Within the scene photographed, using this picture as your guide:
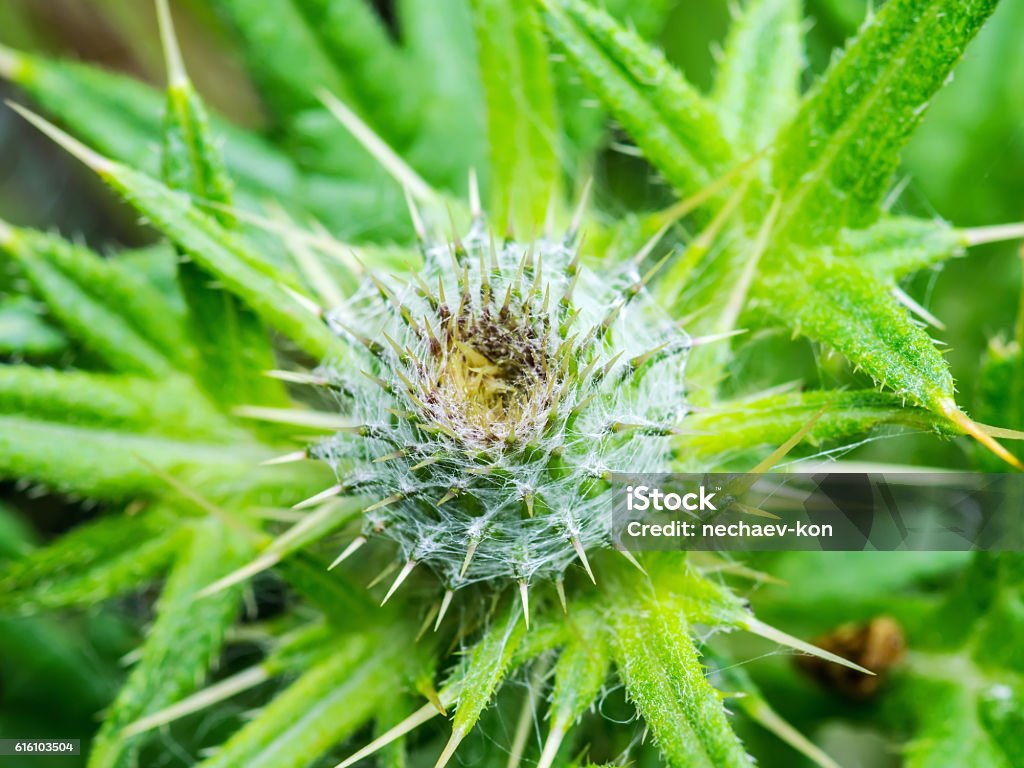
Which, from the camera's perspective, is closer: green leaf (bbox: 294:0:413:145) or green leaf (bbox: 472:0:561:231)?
green leaf (bbox: 472:0:561:231)

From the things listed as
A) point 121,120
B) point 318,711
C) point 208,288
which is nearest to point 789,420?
point 318,711

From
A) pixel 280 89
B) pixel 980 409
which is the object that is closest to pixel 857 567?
pixel 980 409

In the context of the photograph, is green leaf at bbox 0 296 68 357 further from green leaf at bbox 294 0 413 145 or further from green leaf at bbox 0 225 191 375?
green leaf at bbox 294 0 413 145

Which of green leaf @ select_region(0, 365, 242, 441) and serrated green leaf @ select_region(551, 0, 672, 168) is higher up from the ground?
serrated green leaf @ select_region(551, 0, 672, 168)

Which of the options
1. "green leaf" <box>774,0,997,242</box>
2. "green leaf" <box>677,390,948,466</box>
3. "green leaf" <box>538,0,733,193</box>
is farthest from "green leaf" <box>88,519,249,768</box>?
"green leaf" <box>774,0,997,242</box>

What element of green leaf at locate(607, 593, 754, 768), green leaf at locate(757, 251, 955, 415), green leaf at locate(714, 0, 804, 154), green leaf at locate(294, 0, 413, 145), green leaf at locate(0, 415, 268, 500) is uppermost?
green leaf at locate(294, 0, 413, 145)

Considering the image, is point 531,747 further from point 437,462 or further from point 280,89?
point 280,89
